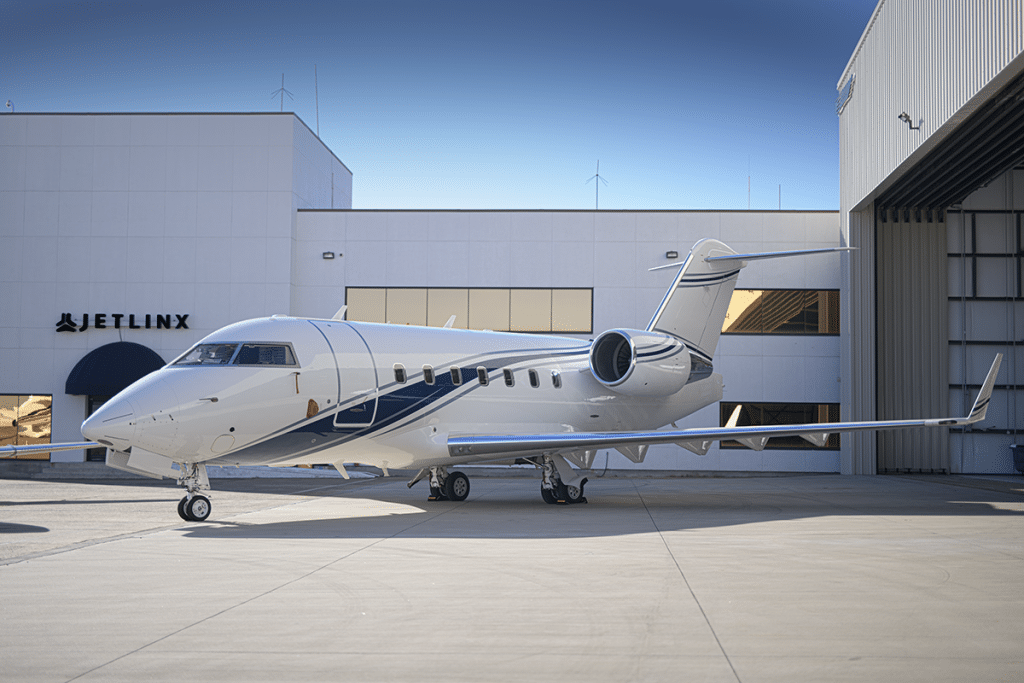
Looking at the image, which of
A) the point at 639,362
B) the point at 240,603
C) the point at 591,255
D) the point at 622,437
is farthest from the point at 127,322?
the point at 240,603

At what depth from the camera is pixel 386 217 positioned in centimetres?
2911

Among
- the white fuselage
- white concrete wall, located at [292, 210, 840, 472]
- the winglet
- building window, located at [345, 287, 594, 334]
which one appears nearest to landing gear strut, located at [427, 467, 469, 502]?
the white fuselage

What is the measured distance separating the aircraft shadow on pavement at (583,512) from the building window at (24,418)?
13830mm

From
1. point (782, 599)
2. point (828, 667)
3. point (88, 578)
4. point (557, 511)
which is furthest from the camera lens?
point (557, 511)

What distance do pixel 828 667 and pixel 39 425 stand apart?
2966 centimetres

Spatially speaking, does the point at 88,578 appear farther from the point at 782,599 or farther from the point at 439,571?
the point at 782,599

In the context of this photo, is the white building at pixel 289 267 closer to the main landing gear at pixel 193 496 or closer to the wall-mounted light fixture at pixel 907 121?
the wall-mounted light fixture at pixel 907 121

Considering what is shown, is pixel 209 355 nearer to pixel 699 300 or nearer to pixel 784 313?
pixel 699 300

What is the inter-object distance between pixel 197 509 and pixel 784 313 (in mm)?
21206

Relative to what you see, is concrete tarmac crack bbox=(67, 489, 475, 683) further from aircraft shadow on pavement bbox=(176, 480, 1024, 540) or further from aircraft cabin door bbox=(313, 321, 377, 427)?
aircraft cabin door bbox=(313, 321, 377, 427)

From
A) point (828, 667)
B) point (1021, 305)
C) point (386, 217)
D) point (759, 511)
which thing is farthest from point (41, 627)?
point (1021, 305)

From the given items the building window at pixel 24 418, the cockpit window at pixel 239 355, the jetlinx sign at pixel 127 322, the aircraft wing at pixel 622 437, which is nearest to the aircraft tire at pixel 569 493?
the aircraft wing at pixel 622 437

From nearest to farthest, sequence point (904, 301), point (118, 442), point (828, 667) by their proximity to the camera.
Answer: point (828, 667), point (118, 442), point (904, 301)

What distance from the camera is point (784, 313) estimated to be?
93.7ft
